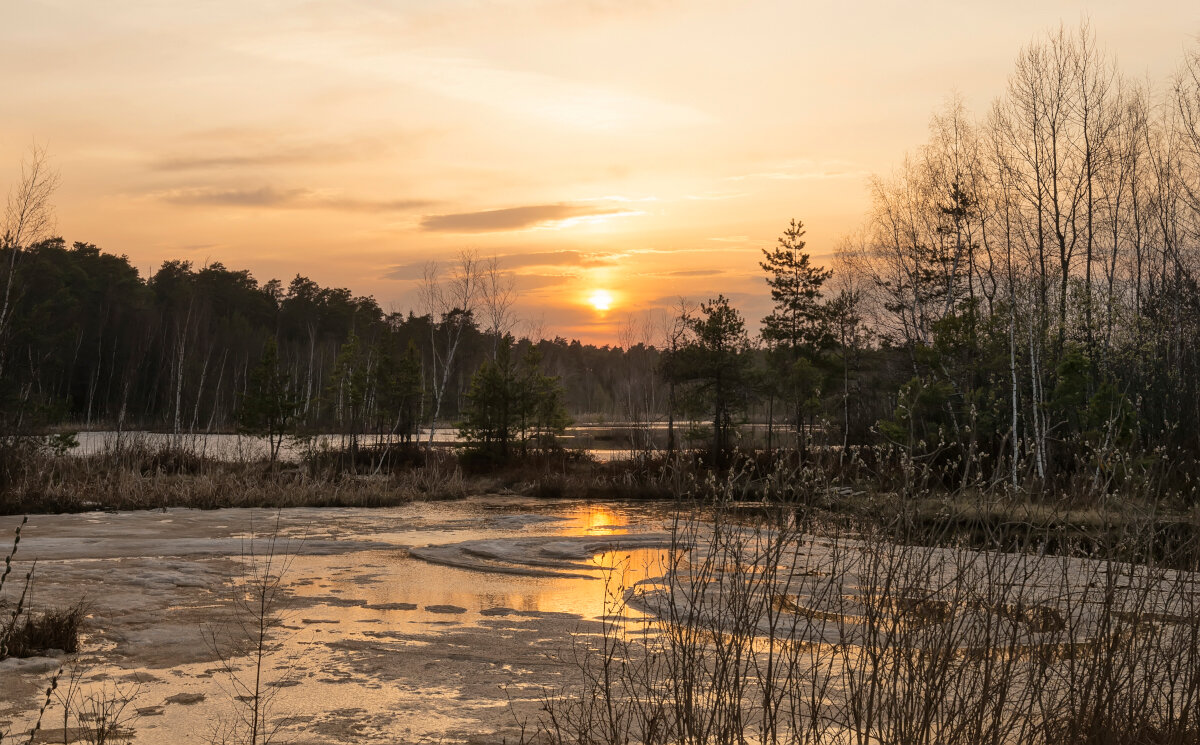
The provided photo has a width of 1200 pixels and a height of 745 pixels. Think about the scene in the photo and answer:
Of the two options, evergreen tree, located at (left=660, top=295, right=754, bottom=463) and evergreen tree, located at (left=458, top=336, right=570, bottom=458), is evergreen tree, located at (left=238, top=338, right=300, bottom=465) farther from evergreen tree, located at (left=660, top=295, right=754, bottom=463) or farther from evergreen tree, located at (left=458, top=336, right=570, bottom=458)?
evergreen tree, located at (left=660, top=295, right=754, bottom=463)

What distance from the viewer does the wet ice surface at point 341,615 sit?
7691mm

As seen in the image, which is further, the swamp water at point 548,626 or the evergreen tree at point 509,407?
the evergreen tree at point 509,407

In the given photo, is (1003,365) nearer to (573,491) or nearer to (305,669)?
(573,491)

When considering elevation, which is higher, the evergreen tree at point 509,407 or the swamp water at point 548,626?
the evergreen tree at point 509,407

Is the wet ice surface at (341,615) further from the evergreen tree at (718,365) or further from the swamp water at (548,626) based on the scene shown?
the evergreen tree at (718,365)

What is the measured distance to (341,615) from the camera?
1167 cm

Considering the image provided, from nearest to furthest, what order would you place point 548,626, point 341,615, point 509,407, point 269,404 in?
1. point 548,626
2. point 341,615
3. point 269,404
4. point 509,407

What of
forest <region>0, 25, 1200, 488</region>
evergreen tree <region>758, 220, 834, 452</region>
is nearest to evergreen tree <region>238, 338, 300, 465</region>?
forest <region>0, 25, 1200, 488</region>

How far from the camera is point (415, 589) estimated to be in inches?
537

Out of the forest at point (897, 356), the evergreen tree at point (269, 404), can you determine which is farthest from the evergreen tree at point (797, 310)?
the evergreen tree at point (269, 404)

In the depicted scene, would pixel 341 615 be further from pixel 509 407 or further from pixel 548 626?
pixel 509 407

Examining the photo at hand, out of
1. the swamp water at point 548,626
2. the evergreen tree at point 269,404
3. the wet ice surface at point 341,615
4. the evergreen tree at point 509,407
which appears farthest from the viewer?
the evergreen tree at point 509,407

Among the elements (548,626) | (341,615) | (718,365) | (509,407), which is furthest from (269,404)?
(548,626)

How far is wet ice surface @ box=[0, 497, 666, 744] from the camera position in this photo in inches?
303
